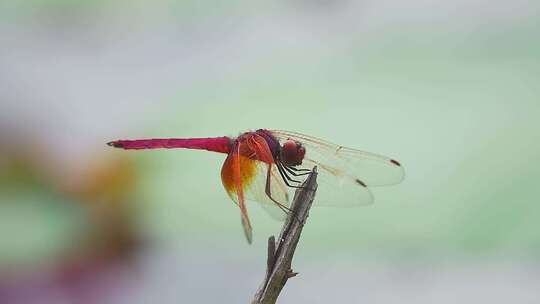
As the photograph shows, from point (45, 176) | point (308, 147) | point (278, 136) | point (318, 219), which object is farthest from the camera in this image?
point (45, 176)

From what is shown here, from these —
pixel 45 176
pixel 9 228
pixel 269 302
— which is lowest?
pixel 269 302

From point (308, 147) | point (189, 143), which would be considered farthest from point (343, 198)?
point (189, 143)

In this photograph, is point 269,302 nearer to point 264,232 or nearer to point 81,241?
point 264,232

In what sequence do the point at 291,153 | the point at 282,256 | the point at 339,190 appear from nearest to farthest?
the point at 282,256 < the point at 291,153 < the point at 339,190

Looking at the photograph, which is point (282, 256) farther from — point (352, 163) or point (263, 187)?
point (352, 163)

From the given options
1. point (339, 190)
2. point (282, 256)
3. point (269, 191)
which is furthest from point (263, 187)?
point (282, 256)

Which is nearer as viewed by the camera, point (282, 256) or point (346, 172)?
point (282, 256)

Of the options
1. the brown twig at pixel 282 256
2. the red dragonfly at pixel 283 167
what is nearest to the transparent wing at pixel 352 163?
the red dragonfly at pixel 283 167
